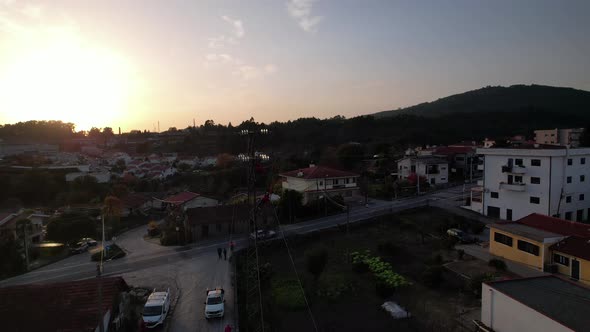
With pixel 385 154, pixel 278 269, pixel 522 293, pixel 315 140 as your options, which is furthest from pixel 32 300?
pixel 315 140

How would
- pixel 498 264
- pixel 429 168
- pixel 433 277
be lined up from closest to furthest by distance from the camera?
1. pixel 433 277
2. pixel 498 264
3. pixel 429 168

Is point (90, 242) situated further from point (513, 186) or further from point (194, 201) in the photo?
point (513, 186)

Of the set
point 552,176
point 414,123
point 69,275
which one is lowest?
point 69,275

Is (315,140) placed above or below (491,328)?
above

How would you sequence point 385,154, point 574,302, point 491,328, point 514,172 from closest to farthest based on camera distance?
point 574,302, point 491,328, point 514,172, point 385,154

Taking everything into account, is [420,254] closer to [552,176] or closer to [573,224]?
[573,224]

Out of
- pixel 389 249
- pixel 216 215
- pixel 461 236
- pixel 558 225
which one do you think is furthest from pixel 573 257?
pixel 216 215
